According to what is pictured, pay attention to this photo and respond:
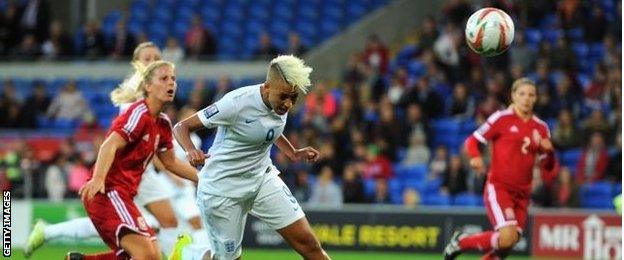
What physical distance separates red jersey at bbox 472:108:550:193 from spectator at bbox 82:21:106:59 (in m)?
14.4

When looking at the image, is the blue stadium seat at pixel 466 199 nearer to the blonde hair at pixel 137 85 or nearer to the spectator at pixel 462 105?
the spectator at pixel 462 105

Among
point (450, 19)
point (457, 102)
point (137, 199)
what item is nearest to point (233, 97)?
point (137, 199)

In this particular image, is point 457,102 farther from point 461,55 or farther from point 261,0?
point 261,0

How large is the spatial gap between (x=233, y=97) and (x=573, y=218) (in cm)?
890

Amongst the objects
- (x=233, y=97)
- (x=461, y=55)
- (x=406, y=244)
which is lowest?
(x=406, y=244)

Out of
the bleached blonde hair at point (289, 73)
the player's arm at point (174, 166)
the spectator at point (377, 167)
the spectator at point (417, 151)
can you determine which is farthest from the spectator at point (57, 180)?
the bleached blonde hair at point (289, 73)

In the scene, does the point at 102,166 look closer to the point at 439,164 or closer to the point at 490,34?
A: the point at 490,34

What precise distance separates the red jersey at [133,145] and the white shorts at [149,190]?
2164mm

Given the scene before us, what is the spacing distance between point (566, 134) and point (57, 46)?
10.9 meters

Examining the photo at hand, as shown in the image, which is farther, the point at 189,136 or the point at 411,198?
the point at 411,198

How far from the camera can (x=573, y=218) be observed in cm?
1738

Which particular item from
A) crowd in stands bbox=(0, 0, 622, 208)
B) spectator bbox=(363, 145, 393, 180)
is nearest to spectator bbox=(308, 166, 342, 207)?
crowd in stands bbox=(0, 0, 622, 208)

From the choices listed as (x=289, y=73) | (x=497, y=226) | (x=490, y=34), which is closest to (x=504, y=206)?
(x=497, y=226)

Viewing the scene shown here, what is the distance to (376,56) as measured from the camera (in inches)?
912
